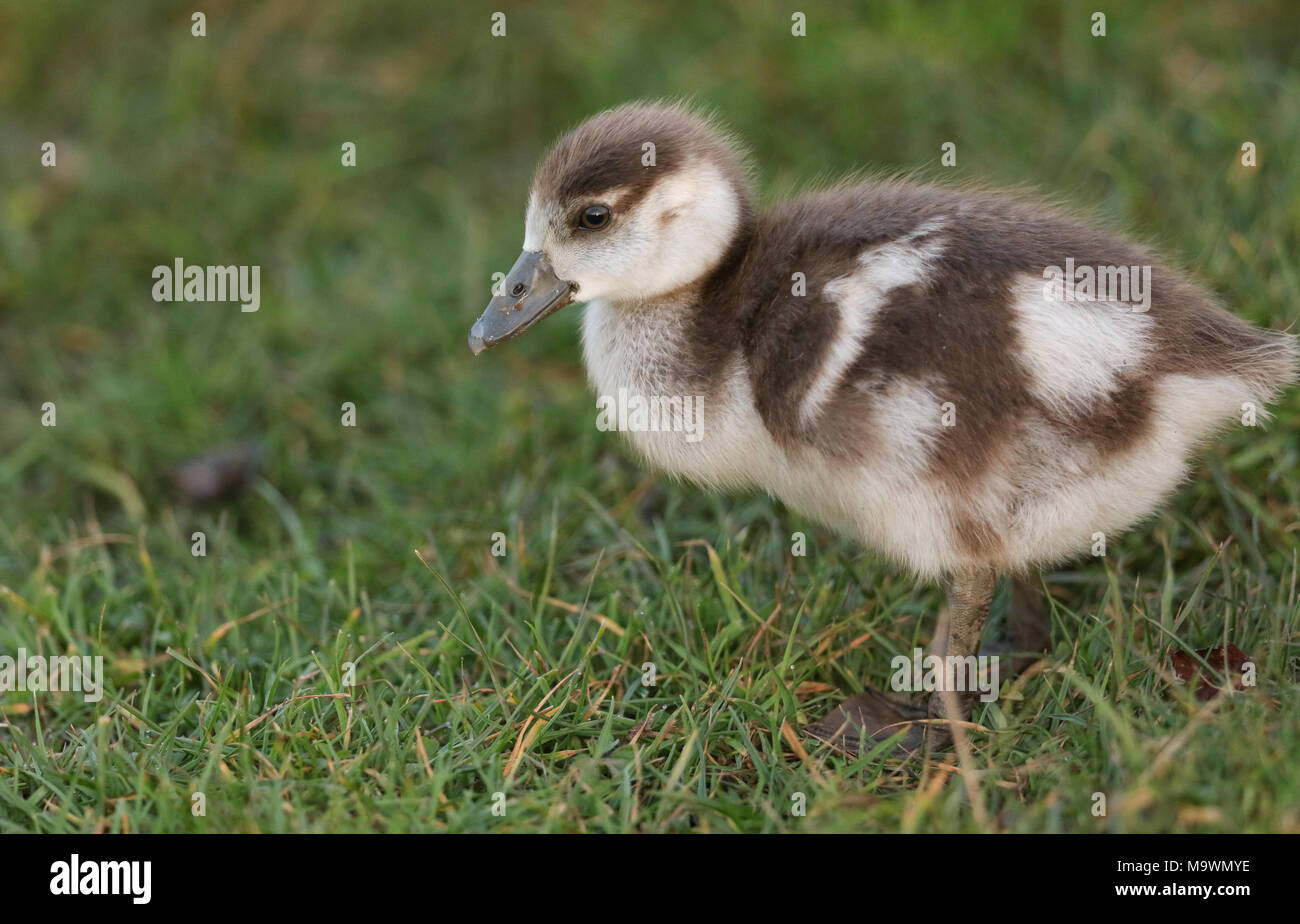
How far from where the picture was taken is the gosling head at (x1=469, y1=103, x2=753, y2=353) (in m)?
2.77

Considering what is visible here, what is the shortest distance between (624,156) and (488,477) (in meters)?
1.18

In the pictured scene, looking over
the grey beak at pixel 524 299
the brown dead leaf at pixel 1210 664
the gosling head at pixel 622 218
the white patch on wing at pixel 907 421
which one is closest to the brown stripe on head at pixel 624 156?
the gosling head at pixel 622 218

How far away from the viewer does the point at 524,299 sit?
2879 mm

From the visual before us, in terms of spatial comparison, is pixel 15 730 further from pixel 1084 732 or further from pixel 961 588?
pixel 1084 732

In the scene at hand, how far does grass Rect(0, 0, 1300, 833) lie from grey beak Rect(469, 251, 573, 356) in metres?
0.60

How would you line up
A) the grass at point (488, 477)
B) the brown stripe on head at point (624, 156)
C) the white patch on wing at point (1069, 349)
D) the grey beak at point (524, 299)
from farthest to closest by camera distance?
the grey beak at point (524, 299) → the brown stripe on head at point (624, 156) → the grass at point (488, 477) → the white patch on wing at point (1069, 349)

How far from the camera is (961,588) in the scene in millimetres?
2754

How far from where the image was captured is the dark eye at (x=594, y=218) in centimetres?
278

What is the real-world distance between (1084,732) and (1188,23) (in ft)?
10.2

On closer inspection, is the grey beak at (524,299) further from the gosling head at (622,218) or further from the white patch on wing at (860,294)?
the white patch on wing at (860,294)

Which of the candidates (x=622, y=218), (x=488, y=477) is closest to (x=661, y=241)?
(x=622, y=218)

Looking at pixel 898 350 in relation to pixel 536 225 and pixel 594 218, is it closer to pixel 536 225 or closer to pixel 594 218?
pixel 594 218

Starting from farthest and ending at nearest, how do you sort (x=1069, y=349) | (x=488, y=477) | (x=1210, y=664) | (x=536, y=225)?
(x=488, y=477)
(x=536, y=225)
(x=1210, y=664)
(x=1069, y=349)

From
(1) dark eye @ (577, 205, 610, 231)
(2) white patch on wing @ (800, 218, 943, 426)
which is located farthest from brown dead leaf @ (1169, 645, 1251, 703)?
(1) dark eye @ (577, 205, 610, 231)
